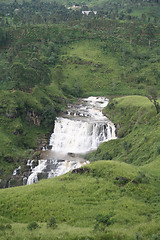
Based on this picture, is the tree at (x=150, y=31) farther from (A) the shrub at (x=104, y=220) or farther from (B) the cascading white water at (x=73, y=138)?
(A) the shrub at (x=104, y=220)

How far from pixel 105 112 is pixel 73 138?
1555cm

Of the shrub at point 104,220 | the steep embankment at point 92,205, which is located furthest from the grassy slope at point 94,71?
the shrub at point 104,220

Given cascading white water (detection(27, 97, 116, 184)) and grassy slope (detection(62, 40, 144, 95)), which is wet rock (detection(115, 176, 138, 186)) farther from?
grassy slope (detection(62, 40, 144, 95))

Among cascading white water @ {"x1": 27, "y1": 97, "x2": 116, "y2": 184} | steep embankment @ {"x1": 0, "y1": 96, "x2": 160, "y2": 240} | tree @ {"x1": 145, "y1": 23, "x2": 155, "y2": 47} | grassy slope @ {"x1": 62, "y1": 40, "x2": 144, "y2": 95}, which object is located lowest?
cascading white water @ {"x1": 27, "y1": 97, "x2": 116, "y2": 184}

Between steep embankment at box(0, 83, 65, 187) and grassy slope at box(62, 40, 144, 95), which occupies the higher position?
grassy slope at box(62, 40, 144, 95)

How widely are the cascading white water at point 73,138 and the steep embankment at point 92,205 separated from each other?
17.6m

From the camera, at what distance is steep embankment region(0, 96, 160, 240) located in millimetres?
18797

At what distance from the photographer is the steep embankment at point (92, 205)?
18797 mm

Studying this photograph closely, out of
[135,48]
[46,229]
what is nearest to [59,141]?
[46,229]

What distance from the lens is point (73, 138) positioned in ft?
202

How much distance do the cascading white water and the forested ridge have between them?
8.22ft

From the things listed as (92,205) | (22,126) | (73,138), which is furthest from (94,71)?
(92,205)

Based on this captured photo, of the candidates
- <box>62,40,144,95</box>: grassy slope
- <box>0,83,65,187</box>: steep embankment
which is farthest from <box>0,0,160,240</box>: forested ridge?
<box>62,40,144,95</box>: grassy slope

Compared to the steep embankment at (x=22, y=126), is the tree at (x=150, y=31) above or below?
above
